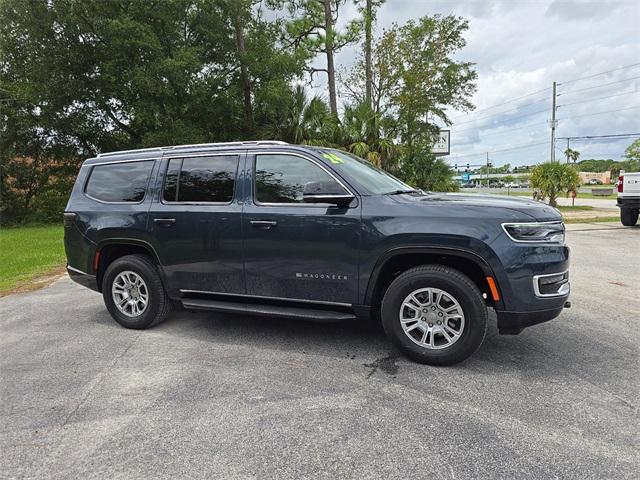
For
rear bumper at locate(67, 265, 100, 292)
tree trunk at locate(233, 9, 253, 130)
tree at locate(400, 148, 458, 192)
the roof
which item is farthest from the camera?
tree trunk at locate(233, 9, 253, 130)

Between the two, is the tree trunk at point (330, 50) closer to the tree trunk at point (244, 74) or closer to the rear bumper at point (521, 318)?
the tree trunk at point (244, 74)

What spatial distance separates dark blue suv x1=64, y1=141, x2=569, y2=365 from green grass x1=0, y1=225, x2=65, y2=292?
3.88 m

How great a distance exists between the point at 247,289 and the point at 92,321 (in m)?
2.24

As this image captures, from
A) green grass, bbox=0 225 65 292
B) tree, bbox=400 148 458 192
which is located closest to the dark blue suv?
green grass, bbox=0 225 65 292

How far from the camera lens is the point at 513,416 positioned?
288cm

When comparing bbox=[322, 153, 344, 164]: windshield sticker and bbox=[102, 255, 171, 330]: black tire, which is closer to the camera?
bbox=[322, 153, 344, 164]: windshield sticker

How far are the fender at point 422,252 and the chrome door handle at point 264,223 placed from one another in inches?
40.3

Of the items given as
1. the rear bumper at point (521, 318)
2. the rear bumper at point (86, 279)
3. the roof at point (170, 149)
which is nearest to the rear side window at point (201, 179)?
the roof at point (170, 149)

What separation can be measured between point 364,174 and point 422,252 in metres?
1.06

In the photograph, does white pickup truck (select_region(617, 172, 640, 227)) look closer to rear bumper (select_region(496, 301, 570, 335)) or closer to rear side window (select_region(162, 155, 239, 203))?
rear bumper (select_region(496, 301, 570, 335))

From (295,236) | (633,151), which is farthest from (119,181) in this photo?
(633,151)

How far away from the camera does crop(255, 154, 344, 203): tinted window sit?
13.2 ft

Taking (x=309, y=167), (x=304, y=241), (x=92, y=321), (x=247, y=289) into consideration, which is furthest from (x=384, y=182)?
(x=92, y=321)

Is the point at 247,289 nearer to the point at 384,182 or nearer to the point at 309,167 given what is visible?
the point at 309,167
